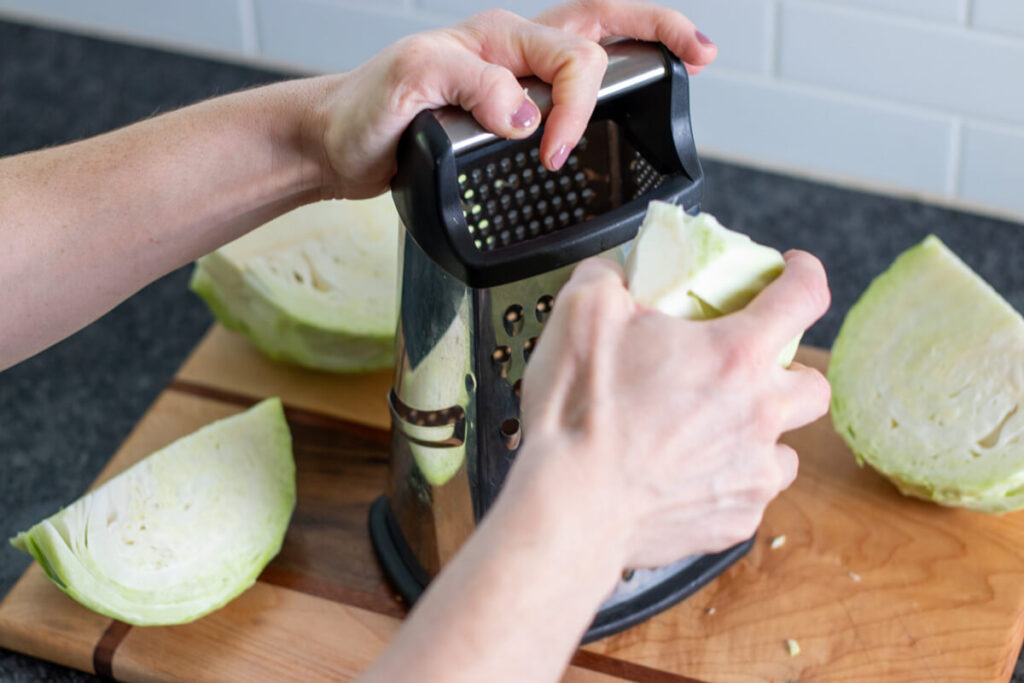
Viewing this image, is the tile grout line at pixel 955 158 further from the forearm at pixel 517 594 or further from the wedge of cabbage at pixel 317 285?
the forearm at pixel 517 594

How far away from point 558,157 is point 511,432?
0.75 feet

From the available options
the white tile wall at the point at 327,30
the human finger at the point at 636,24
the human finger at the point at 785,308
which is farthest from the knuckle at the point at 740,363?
the white tile wall at the point at 327,30

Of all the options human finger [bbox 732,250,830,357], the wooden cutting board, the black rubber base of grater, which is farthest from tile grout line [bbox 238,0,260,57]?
human finger [bbox 732,250,830,357]

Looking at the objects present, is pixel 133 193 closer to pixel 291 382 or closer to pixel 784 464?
pixel 291 382

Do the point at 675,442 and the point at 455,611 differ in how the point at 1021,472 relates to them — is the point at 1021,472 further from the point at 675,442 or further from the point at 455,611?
the point at 455,611

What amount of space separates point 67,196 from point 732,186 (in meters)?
0.93

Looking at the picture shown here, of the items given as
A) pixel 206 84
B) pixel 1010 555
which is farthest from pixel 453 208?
pixel 206 84

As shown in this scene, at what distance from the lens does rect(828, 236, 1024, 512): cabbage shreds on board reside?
111cm

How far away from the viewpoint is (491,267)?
2.98 ft

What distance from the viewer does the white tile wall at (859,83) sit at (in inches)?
60.9

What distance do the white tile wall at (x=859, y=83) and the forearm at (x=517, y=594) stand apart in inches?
41.6

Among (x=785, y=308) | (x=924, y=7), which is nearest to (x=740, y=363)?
(x=785, y=308)

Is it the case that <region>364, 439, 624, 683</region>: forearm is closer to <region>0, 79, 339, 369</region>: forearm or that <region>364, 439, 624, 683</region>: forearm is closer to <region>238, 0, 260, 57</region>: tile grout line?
<region>0, 79, 339, 369</region>: forearm

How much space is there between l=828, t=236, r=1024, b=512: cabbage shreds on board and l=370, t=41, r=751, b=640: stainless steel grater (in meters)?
0.17
